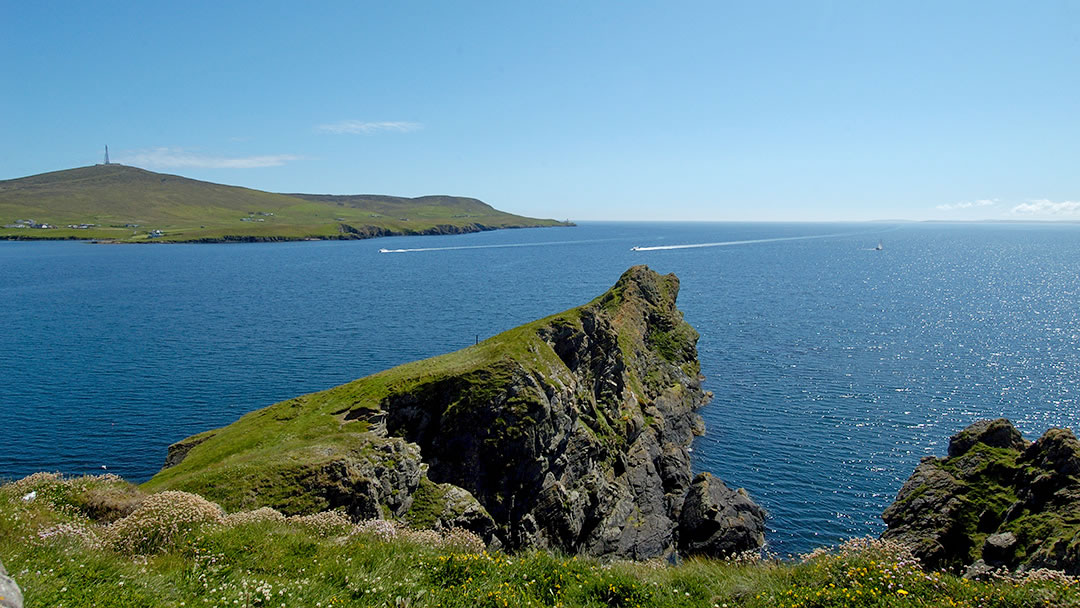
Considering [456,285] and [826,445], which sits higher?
[456,285]

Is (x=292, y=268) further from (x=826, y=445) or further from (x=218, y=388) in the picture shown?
(x=826, y=445)

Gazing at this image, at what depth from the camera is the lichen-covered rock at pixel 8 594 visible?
25.9 ft

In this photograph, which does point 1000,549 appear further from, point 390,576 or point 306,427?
point 306,427

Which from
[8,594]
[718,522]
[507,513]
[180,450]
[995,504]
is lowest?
[718,522]

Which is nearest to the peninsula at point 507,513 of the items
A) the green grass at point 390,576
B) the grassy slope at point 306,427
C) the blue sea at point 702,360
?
the green grass at point 390,576

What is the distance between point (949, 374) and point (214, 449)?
81836 mm

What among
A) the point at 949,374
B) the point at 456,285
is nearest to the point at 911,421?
the point at 949,374

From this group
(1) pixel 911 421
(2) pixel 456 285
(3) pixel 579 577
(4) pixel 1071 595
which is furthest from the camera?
(2) pixel 456 285

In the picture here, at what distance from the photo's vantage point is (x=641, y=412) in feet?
182

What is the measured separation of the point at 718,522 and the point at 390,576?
32800 millimetres

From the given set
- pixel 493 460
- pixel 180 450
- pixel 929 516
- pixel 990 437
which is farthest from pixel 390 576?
pixel 990 437

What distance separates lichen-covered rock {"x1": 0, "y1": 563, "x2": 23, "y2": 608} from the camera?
7887mm

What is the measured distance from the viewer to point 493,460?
34.3m

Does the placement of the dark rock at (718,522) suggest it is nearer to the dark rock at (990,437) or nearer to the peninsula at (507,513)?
the peninsula at (507,513)
